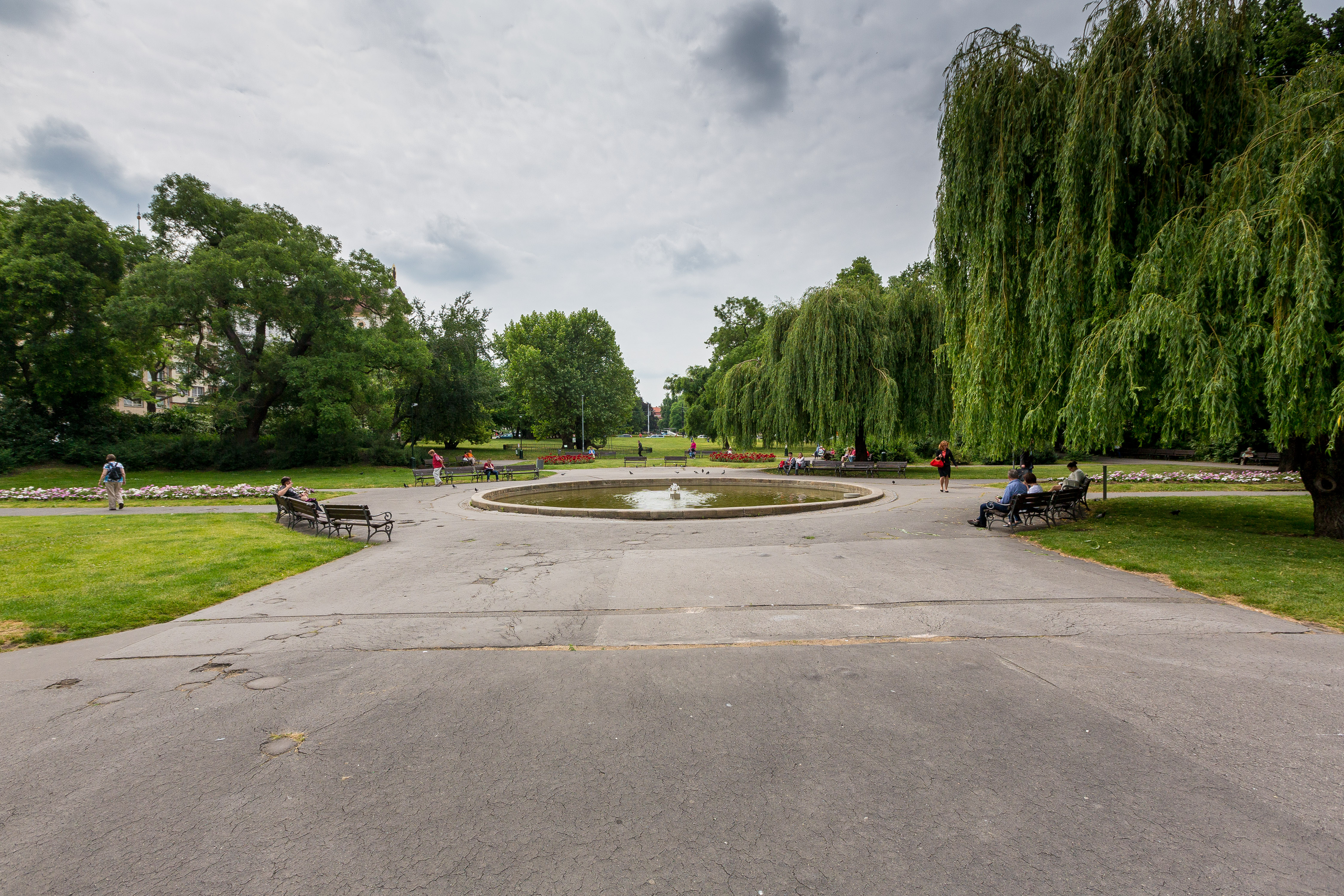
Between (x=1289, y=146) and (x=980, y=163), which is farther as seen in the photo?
(x=980, y=163)

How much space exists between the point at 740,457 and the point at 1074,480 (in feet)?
81.6

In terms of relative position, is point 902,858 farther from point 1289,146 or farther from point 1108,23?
point 1108,23

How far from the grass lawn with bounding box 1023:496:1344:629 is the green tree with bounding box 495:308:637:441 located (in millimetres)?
40346

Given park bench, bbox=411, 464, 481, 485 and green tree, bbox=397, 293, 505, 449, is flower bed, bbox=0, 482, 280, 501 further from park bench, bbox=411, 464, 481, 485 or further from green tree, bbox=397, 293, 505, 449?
green tree, bbox=397, 293, 505, 449

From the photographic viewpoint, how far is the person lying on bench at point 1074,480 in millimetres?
12031

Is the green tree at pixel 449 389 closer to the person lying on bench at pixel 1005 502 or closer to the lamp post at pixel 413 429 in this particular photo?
the lamp post at pixel 413 429

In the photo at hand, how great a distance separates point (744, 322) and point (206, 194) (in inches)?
1648

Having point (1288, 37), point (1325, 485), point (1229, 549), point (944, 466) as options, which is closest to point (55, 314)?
point (944, 466)

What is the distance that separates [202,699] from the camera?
4.11m

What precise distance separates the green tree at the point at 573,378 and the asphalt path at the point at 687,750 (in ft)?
141

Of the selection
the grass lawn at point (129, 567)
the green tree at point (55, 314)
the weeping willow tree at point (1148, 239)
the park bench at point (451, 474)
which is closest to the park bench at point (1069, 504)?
the weeping willow tree at point (1148, 239)

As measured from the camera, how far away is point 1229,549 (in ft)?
28.5

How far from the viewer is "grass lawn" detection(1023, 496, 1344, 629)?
20.7ft

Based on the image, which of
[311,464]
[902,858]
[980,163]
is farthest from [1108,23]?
[311,464]
